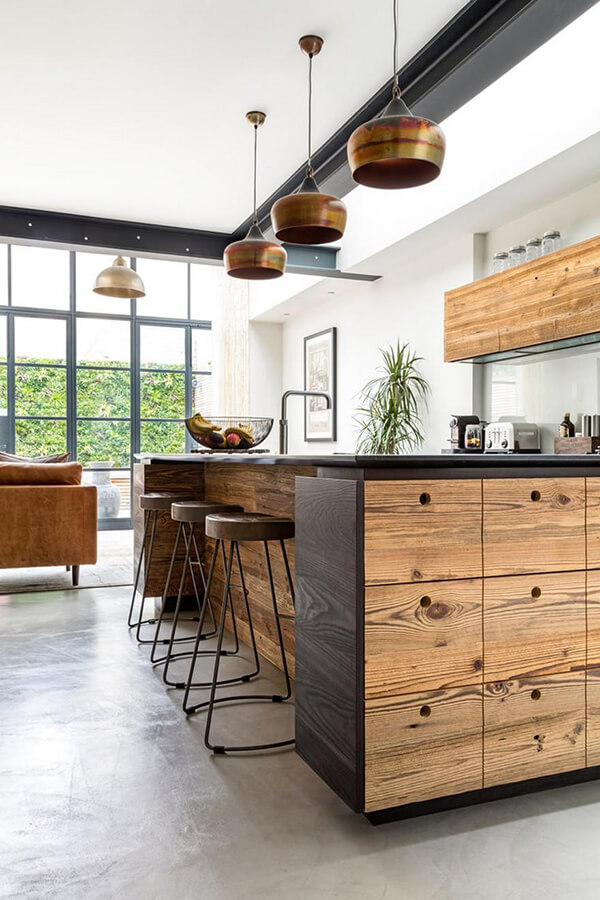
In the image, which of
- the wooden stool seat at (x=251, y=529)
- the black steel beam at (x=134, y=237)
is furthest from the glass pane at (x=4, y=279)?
the wooden stool seat at (x=251, y=529)

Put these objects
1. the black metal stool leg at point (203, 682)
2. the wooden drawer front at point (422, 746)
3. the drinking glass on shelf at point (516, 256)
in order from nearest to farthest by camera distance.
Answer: the wooden drawer front at point (422, 746)
the black metal stool leg at point (203, 682)
the drinking glass on shelf at point (516, 256)

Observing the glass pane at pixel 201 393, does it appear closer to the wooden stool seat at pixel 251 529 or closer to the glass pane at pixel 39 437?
the glass pane at pixel 39 437

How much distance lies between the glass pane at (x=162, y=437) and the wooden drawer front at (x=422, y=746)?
761 centimetres

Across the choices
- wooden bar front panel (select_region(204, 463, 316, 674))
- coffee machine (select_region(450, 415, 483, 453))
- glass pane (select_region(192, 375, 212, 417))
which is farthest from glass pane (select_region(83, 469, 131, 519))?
coffee machine (select_region(450, 415, 483, 453))

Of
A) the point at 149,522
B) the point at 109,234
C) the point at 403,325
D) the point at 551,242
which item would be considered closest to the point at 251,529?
the point at 149,522

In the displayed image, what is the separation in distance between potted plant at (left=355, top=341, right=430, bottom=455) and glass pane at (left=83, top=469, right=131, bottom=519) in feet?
13.5

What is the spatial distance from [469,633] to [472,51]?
2.59 m

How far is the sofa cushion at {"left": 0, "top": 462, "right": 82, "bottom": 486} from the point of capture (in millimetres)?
4773

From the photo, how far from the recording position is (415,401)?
18.2 ft

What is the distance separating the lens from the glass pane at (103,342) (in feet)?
29.0

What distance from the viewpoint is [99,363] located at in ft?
29.1

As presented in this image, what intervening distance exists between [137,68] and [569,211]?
96.8 inches

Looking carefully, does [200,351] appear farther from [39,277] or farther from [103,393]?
[39,277]

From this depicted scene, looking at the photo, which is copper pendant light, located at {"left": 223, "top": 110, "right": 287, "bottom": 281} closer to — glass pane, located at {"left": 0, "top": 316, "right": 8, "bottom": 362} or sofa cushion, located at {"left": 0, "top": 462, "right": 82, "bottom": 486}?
sofa cushion, located at {"left": 0, "top": 462, "right": 82, "bottom": 486}
